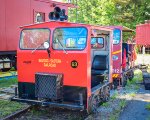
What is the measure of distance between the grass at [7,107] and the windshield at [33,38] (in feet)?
5.64

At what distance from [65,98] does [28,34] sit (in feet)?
6.33

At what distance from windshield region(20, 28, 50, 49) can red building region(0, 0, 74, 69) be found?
15.7 feet

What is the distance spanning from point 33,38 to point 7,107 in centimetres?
213

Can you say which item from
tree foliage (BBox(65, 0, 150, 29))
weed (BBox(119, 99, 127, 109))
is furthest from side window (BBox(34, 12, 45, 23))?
tree foliage (BBox(65, 0, 150, 29))

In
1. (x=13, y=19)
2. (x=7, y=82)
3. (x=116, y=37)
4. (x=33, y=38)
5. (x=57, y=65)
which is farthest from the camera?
(x=13, y=19)

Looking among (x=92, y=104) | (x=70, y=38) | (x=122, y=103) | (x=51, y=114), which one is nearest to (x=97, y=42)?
(x=122, y=103)

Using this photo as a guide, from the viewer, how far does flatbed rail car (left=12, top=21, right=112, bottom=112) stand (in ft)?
22.7

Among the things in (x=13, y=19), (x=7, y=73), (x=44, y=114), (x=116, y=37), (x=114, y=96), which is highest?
(x=13, y=19)

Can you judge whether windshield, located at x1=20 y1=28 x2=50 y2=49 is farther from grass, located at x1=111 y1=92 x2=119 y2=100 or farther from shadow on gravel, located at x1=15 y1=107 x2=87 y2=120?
grass, located at x1=111 y1=92 x2=119 y2=100

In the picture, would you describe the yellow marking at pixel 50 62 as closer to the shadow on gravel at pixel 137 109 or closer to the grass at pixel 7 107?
the grass at pixel 7 107

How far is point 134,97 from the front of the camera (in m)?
10.1

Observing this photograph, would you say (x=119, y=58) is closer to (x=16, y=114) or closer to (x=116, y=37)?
(x=116, y=37)

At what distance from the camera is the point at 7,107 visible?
8.21m

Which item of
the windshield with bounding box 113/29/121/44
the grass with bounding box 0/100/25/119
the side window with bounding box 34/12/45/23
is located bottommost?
the grass with bounding box 0/100/25/119
